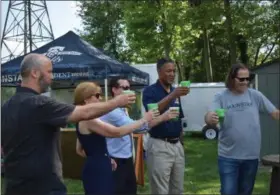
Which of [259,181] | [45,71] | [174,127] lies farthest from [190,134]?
[45,71]

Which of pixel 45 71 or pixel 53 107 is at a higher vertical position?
pixel 45 71

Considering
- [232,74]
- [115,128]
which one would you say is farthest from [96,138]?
[232,74]

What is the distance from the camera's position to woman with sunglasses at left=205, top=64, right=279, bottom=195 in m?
4.50

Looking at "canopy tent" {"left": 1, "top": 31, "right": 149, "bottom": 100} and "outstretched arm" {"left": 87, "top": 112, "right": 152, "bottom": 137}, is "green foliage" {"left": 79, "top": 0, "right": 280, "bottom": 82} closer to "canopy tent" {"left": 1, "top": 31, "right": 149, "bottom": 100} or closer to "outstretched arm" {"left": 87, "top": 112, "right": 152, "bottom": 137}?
"canopy tent" {"left": 1, "top": 31, "right": 149, "bottom": 100}

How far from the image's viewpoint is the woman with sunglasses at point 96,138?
3.65 m

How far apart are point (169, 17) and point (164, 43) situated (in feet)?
9.43

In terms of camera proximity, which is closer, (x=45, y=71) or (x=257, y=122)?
(x=45, y=71)

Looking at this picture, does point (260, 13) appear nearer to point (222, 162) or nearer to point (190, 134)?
point (190, 134)

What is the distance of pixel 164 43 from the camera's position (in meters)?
26.1

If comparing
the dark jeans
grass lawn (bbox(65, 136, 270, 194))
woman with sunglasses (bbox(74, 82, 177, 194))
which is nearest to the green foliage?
grass lawn (bbox(65, 136, 270, 194))

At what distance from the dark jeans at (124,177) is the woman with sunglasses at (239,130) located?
92 cm

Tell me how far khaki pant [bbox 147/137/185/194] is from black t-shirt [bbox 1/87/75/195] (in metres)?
1.92

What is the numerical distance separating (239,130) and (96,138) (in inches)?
58.6

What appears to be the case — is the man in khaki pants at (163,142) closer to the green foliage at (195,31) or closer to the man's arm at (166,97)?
the man's arm at (166,97)
